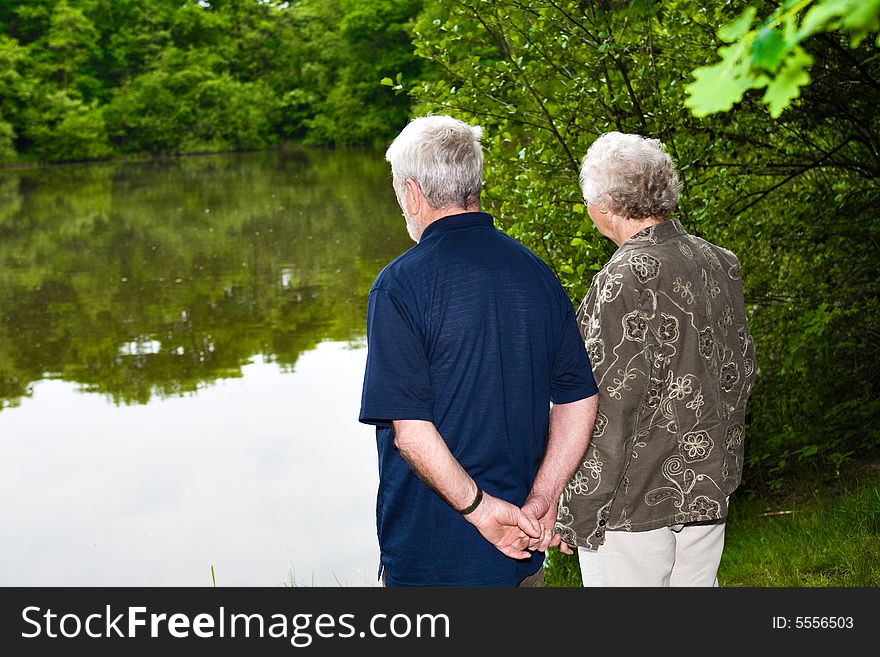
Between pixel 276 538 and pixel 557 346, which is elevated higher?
pixel 557 346

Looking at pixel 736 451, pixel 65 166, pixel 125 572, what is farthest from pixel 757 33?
pixel 65 166

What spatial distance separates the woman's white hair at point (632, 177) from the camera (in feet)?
8.78

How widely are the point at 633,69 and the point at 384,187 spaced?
25.6 metres

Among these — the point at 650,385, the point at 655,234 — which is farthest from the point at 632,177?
the point at 650,385

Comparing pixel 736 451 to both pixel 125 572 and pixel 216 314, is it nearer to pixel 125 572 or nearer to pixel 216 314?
pixel 125 572

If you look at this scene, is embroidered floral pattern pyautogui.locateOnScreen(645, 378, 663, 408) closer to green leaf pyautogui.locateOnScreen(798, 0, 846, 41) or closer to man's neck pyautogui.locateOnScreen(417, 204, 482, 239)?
man's neck pyautogui.locateOnScreen(417, 204, 482, 239)

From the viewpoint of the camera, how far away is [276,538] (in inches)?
277

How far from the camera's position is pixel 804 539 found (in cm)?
480

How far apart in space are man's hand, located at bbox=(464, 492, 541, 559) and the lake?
150 inches

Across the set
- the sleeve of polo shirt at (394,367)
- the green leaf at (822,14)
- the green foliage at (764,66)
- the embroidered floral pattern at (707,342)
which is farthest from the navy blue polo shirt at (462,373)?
the green leaf at (822,14)

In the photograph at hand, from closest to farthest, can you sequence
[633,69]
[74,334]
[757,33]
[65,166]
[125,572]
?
1. [757,33]
2. [633,69]
3. [125,572]
4. [74,334]
5. [65,166]

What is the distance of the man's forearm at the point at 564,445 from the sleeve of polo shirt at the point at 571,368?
27 mm

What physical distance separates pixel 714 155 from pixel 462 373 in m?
3.38

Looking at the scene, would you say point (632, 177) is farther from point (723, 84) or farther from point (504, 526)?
point (723, 84)
